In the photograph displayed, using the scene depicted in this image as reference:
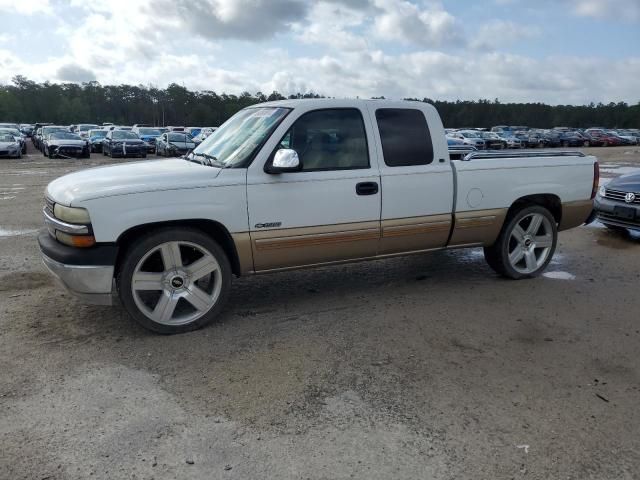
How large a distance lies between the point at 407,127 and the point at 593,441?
3.10m

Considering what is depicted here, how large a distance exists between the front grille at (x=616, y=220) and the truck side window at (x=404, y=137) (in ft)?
15.7

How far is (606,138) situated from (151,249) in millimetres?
59123

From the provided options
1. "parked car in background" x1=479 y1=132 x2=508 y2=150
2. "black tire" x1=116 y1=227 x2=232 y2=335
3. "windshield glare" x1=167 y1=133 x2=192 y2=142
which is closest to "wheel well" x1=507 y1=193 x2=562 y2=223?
"black tire" x1=116 y1=227 x2=232 y2=335

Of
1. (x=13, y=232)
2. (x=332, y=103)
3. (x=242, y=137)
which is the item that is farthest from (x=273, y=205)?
(x=13, y=232)

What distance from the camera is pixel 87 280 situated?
3.90 m

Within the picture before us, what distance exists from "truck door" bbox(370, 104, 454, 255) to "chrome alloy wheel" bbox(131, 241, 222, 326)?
5.33ft

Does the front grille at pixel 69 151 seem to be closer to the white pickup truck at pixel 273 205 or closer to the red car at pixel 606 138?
the white pickup truck at pixel 273 205

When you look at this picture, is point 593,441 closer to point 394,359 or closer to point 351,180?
point 394,359

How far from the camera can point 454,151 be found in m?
6.03

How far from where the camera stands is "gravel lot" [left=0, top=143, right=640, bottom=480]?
108 inches

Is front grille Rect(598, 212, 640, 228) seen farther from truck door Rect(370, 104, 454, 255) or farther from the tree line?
the tree line

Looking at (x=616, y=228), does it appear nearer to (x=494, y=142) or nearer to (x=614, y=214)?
(x=614, y=214)

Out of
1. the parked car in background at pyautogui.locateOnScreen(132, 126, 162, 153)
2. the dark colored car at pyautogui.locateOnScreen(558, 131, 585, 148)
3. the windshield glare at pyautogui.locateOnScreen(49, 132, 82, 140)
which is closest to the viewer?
the windshield glare at pyautogui.locateOnScreen(49, 132, 82, 140)

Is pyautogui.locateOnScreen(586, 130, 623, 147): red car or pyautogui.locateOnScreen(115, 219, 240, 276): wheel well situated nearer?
pyautogui.locateOnScreen(115, 219, 240, 276): wheel well
